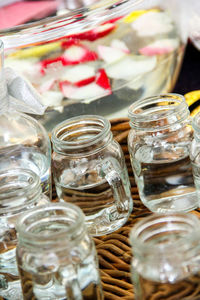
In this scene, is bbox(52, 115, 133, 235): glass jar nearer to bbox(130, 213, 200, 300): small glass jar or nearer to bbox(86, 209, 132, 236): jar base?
bbox(86, 209, 132, 236): jar base

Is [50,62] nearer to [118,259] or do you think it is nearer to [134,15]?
[134,15]

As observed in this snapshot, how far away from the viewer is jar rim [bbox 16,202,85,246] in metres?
0.43

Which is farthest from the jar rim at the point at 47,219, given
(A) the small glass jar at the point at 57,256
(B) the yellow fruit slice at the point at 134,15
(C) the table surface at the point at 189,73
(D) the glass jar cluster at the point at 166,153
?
(C) the table surface at the point at 189,73

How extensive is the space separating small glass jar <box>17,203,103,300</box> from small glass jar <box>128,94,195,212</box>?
17 cm

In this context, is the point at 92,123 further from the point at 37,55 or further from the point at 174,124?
the point at 37,55

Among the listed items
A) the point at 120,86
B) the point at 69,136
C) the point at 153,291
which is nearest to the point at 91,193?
the point at 69,136

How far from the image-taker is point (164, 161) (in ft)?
2.04

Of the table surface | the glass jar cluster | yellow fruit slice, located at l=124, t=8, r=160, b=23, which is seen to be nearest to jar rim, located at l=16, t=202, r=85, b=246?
the glass jar cluster

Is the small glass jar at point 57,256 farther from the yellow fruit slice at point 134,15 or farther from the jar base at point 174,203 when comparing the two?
the yellow fruit slice at point 134,15

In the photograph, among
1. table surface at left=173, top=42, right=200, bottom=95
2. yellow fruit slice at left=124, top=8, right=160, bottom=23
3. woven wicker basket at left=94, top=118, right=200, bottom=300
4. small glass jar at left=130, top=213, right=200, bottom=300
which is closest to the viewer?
small glass jar at left=130, top=213, right=200, bottom=300

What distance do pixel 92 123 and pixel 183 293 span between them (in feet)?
0.82

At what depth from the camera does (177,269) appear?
1.35 ft

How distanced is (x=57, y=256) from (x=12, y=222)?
0.09 metres

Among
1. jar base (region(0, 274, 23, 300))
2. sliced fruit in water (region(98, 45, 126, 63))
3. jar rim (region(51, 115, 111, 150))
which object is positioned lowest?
jar base (region(0, 274, 23, 300))
